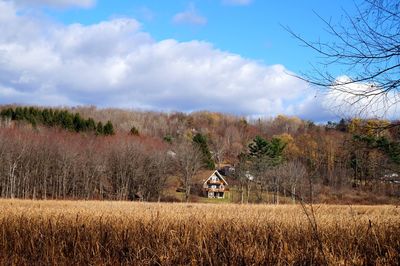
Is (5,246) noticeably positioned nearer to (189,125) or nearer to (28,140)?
(28,140)

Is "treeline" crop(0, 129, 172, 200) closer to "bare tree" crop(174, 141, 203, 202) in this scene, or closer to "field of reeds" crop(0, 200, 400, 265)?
"bare tree" crop(174, 141, 203, 202)

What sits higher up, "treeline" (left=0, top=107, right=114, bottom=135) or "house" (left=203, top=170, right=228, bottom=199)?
"treeline" (left=0, top=107, right=114, bottom=135)

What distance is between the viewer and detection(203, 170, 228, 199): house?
7200 cm

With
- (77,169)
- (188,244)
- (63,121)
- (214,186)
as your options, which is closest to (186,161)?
(214,186)

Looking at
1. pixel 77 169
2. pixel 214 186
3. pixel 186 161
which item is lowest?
pixel 214 186

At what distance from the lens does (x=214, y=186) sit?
73125mm

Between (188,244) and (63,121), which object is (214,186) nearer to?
(63,121)

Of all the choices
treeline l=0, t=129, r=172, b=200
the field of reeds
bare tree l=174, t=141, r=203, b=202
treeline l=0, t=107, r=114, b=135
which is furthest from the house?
the field of reeds

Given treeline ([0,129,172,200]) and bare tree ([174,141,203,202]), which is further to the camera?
bare tree ([174,141,203,202])

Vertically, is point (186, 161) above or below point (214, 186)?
above

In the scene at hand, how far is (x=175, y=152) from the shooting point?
67.9m

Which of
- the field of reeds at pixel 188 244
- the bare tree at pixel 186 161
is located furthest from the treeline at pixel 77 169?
the field of reeds at pixel 188 244

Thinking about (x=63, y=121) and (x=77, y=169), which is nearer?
(x=77, y=169)

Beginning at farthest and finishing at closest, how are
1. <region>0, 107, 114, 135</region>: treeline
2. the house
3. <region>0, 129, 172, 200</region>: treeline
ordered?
<region>0, 107, 114, 135</region>: treeline < the house < <region>0, 129, 172, 200</region>: treeline
